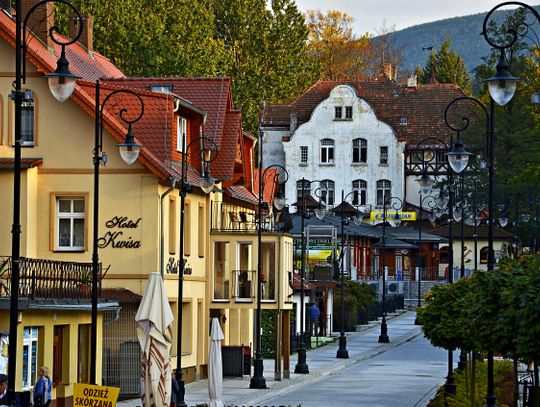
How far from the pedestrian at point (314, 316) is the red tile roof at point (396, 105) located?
41.1 meters

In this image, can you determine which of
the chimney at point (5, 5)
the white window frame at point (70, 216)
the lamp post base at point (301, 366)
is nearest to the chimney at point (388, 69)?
the lamp post base at point (301, 366)

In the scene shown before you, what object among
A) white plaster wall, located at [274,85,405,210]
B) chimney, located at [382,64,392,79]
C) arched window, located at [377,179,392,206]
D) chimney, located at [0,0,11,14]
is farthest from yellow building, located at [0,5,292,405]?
chimney, located at [382,64,392,79]

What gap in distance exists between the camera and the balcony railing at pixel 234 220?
52656 mm

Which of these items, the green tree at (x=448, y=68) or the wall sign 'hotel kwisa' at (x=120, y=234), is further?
the green tree at (x=448, y=68)

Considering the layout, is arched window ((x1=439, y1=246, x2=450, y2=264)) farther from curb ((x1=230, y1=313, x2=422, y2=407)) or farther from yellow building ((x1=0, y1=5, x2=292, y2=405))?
yellow building ((x1=0, y1=5, x2=292, y2=405))

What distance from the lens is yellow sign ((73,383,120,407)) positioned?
24.8 m

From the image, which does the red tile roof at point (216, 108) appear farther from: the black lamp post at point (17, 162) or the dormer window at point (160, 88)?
the black lamp post at point (17, 162)

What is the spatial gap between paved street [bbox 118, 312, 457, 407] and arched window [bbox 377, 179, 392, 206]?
147 ft

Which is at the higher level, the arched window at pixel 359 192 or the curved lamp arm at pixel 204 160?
the arched window at pixel 359 192

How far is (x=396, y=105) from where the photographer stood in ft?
404

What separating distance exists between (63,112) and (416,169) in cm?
7581

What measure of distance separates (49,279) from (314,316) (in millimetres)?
37144

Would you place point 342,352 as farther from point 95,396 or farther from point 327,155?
point 327,155

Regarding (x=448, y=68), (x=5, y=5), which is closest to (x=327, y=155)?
(x=448, y=68)
